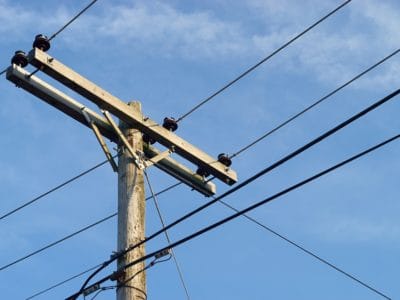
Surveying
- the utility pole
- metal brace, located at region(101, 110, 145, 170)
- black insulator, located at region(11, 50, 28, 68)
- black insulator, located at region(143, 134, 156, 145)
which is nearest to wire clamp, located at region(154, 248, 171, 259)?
the utility pole

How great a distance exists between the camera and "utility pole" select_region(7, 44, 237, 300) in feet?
34.7

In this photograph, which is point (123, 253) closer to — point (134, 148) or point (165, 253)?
point (165, 253)

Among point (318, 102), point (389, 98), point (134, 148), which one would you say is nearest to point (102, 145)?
point (134, 148)

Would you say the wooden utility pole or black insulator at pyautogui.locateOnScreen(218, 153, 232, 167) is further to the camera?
black insulator at pyautogui.locateOnScreen(218, 153, 232, 167)

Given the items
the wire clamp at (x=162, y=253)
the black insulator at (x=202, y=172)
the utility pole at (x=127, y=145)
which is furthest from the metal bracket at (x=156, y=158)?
the wire clamp at (x=162, y=253)

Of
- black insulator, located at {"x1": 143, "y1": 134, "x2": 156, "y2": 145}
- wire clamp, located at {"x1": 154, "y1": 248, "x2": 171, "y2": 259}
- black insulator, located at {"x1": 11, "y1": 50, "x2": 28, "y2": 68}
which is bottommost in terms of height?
wire clamp, located at {"x1": 154, "y1": 248, "x2": 171, "y2": 259}

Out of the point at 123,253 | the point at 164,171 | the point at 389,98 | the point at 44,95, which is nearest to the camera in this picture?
the point at 389,98

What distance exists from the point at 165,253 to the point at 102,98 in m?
1.94

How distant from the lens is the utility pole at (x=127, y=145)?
10562 millimetres

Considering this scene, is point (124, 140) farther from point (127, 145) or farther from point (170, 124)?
point (170, 124)

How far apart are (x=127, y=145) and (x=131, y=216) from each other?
94 cm

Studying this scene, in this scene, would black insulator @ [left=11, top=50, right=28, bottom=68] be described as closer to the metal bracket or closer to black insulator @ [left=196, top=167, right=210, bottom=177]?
the metal bracket

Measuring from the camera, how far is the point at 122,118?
11609mm

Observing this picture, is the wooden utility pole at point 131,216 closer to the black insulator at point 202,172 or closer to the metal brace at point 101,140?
the metal brace at point 101,140
